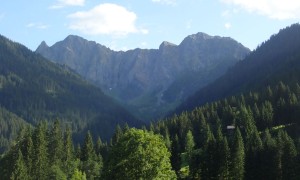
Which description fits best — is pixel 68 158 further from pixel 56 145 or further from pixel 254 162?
pixel 254 162

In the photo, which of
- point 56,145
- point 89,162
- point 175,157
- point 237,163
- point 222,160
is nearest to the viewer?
point 237,163

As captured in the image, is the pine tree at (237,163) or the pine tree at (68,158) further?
the pine tree at (68,158)

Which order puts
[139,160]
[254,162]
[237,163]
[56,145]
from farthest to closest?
[56,145] < [254,162] < [237,163] < [139,160]

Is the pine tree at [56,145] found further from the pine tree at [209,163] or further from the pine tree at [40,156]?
the pine tree at [209,163]

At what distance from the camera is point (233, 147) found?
4245 inches

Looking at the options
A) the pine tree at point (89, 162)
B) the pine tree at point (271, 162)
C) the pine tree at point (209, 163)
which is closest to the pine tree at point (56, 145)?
the pine tree at point (89, 162)

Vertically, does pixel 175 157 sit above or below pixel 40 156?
below

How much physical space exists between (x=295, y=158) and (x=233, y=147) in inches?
549

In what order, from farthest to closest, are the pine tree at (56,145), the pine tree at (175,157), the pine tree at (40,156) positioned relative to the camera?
the pine tree at (56,145) < the pine tree at (175,157) < the pine tree at (40,156)

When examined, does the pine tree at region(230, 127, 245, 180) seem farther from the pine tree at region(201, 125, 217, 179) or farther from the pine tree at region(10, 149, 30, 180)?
the pine tree at region(10, 149, 30, 180)

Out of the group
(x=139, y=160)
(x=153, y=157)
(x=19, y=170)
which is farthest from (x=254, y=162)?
(x=139, y=160)

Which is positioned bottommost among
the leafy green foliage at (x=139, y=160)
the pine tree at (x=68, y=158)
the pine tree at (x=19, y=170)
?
the leafy green foliage at (x=139, y=160)

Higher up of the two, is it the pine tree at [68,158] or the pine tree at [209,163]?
the pine tree at [68,158]

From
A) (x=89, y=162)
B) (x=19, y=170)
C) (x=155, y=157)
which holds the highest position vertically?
(x=89, y=162)
